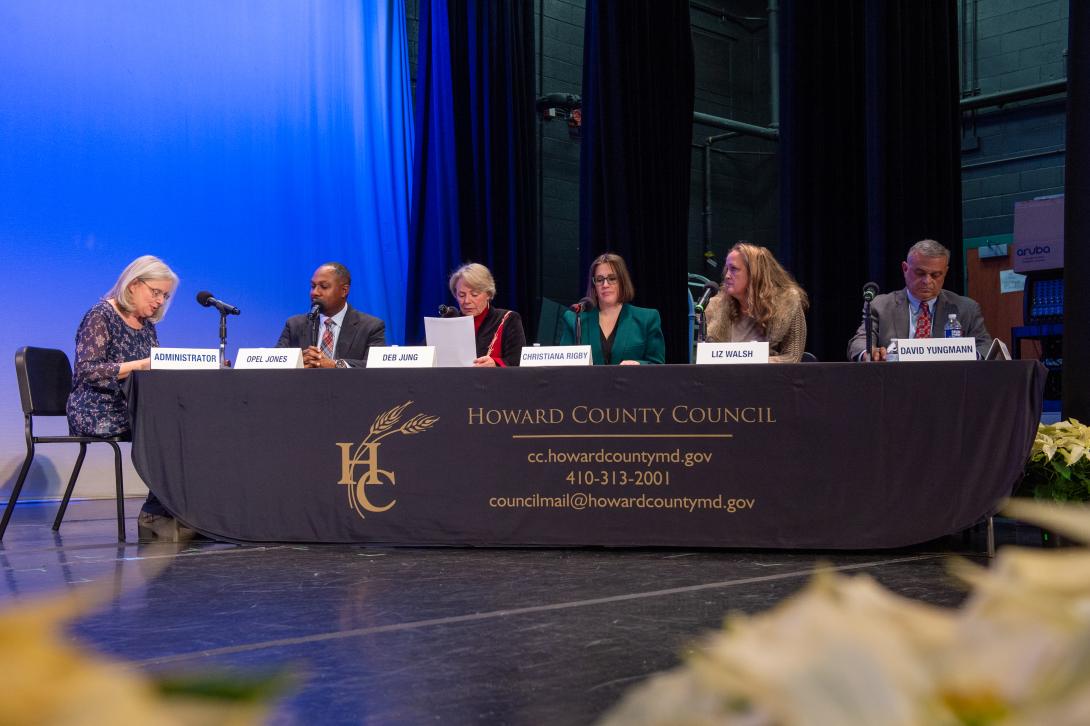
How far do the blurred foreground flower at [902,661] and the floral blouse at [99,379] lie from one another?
12.4 feet

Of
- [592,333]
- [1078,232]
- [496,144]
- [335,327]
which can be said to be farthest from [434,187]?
[1078,232]

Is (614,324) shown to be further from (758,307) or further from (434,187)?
(434,187)

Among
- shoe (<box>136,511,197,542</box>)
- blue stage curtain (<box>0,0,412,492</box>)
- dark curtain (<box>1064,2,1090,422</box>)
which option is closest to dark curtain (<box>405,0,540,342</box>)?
blue stage curtain (<box>0,0,412,492</box>)

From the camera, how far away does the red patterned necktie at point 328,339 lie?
4.36 m

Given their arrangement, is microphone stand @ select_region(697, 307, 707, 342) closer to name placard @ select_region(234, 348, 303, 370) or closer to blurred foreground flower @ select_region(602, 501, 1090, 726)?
name placard @ select_region(234, 348, 303, 370)

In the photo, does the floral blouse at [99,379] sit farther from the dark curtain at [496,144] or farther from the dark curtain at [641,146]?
the dark curtain at [641,146]

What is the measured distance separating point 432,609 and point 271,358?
1.51 meters

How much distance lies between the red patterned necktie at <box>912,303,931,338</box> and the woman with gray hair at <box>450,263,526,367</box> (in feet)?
5.06

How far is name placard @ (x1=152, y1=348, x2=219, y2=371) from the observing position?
137 inches

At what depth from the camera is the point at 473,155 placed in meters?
6.25

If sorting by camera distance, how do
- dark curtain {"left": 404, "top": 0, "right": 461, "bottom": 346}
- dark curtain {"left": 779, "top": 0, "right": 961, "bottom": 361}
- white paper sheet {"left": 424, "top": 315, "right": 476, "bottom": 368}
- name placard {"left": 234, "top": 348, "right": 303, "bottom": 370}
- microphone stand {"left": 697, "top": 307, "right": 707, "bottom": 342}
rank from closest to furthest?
name placard {"left": 234, "top": 348, "right": 303, "bottom": 370} → white paper sheet {"left": 424, "top": 315, "right": 476, "bottom": 368} → microphone stand {"left": 697, "top": 307, "right": 707, "bottom": 342} → dark curtain {"left": 779, "top": 0, "right": 961, "bottom": 361} → dark curtain {"left": 404, "top": 0, "right": 461, "bottom": 346}

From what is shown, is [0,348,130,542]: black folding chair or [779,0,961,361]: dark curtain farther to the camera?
[779,0,961,361]: dark curtain

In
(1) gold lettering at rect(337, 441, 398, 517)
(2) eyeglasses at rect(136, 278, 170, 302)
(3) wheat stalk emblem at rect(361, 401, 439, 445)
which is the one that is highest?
(2) eyeglasses at rect(136, 278, 170, 302)

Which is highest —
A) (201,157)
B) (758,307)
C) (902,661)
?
(201,157)
